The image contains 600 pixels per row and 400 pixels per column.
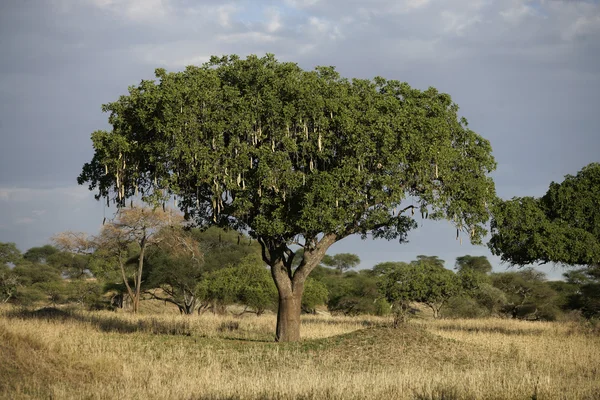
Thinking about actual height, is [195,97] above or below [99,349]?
above

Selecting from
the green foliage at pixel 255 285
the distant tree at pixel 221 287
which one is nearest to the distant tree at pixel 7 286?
the distant tree at pixel 221 287

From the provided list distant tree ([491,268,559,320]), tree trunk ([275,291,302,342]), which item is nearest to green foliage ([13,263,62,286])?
distant tree ([491,268,559,320])

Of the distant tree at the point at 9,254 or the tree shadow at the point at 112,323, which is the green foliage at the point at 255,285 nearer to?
the tree shadow at the point at 112,323

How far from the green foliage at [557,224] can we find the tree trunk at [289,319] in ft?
38.5

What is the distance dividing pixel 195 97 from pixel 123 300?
150ft

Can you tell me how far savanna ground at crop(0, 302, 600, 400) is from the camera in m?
17.0

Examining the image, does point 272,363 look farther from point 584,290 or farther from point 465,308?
point 584,290

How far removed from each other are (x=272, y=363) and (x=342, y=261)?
83.2 metres

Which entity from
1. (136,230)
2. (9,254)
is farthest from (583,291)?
(9,254)

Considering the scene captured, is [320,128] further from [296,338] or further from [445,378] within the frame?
[445,378]

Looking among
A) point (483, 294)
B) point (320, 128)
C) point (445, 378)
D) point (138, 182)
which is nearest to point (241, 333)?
point (138, 182)

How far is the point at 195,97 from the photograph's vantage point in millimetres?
27359

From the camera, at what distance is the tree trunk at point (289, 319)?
31.0 meters

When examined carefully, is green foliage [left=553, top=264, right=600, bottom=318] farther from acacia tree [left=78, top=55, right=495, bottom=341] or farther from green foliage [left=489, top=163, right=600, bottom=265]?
acacia tree [left=78, top=55, right=495, bottom=341]
